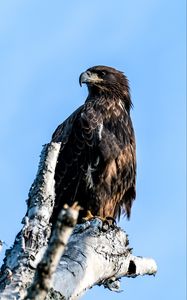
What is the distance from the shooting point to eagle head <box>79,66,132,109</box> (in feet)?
29.0

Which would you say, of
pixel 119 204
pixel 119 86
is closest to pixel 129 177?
pixel 119 204

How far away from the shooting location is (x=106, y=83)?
8.96 m

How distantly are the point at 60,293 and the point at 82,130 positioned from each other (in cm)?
419

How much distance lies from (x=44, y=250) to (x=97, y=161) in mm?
3854

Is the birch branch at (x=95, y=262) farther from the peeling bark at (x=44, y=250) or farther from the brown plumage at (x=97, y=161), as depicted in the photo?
the brown plumage at (x=97, y=161)

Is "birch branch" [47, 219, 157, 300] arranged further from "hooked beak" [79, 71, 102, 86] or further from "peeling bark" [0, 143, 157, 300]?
"hooked beak" [79, 71, 102, 86]

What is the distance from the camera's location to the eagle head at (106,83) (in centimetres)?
883

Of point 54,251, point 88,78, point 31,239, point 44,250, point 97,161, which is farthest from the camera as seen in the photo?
point 88,78

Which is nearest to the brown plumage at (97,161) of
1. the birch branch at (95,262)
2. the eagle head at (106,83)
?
the eagle head at (106,83)

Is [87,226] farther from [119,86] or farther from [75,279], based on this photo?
[119,86]

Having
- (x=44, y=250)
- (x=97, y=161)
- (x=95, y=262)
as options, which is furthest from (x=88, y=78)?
(x=44, y=250)

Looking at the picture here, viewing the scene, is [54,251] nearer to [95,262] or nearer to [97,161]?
[95,262]

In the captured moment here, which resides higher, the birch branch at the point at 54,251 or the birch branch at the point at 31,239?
the birch branch at the point at 31,239

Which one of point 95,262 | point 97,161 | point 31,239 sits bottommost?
point 31,239
